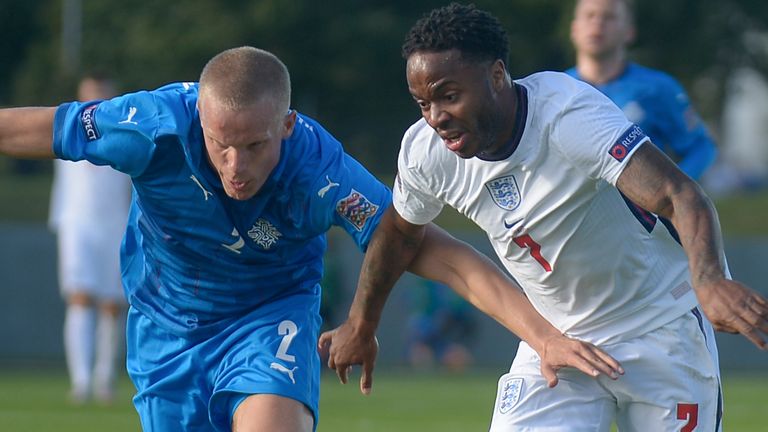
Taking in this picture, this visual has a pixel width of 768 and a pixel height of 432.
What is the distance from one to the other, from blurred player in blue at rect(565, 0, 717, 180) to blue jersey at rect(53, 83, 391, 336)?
9.61ft

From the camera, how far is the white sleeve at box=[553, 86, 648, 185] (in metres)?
4.54

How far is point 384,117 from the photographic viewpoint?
31.4 meters

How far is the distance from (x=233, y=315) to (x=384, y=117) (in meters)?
25.9

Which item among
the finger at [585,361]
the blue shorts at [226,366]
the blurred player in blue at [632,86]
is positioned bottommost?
the blue shorts at [226,366]

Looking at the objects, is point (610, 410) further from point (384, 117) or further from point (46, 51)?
point (46, 51)

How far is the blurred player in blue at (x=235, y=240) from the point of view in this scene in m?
5.05

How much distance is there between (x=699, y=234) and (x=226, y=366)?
2.00 m

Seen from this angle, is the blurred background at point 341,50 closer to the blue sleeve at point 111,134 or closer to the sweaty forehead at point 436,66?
the blue sleeve at point 111,134

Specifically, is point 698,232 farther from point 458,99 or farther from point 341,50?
point 341,50

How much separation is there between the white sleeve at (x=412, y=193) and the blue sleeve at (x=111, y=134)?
0.89m

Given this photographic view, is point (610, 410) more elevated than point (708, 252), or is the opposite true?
point (708, 252)

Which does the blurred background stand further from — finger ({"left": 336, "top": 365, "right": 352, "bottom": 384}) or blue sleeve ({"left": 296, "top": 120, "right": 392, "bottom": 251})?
blue sleeve ({"left": 296, "top": 120, "right": 392, "bottom": 251})

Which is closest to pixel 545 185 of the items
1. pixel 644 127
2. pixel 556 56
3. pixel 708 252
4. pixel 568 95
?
pixel 568 95

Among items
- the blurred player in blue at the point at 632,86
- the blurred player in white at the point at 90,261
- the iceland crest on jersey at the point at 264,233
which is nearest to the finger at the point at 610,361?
the iceland crest on jersey at the point at 264,233
